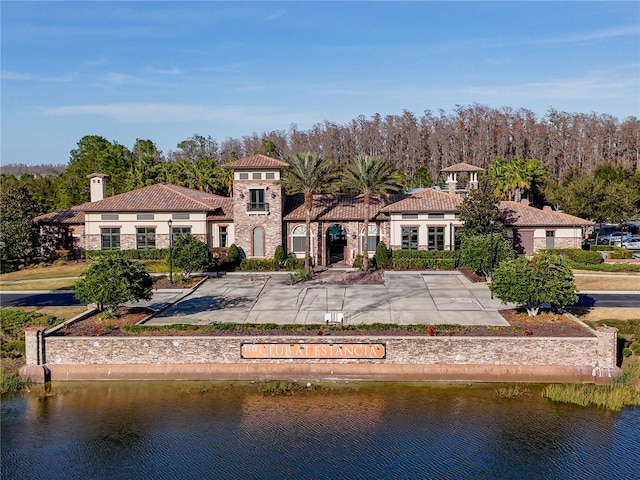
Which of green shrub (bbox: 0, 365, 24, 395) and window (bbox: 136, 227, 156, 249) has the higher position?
window (bbox: 136, 227, 156, 249)

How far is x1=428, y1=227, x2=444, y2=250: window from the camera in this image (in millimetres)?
49062

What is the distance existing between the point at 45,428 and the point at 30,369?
5.66 m

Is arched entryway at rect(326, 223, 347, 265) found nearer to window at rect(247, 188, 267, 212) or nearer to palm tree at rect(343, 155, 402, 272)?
palm tree at rect(343, 155, 402, 272)

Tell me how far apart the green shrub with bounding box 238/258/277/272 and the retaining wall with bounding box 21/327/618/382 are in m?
19.0

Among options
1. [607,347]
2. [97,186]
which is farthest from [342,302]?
[97,186]

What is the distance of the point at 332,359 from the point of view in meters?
27.8

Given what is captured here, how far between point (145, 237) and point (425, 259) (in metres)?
21.5

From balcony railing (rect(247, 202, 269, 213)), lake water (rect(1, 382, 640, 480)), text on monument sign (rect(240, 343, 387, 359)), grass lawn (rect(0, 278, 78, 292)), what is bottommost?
lake water (rect(1, 382, 640, 480))

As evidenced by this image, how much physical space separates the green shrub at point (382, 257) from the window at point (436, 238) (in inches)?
152

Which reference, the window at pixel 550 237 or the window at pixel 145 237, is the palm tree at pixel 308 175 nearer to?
the window at pixel 145 237

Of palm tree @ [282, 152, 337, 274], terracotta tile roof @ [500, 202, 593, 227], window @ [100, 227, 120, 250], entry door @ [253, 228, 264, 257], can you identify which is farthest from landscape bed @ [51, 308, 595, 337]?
window @ [100, 227, 120, 250]

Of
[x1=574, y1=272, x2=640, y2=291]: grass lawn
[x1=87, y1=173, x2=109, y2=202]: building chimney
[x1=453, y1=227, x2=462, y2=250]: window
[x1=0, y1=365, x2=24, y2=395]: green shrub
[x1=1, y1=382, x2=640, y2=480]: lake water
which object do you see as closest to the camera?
[x1=1, y1=382, x2=640, y2=480]: lake water

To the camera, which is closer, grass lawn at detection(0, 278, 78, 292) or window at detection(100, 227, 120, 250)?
grass lawn at detection(0, 278, 78, 292)

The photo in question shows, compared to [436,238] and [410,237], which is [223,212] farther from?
[436,238]
